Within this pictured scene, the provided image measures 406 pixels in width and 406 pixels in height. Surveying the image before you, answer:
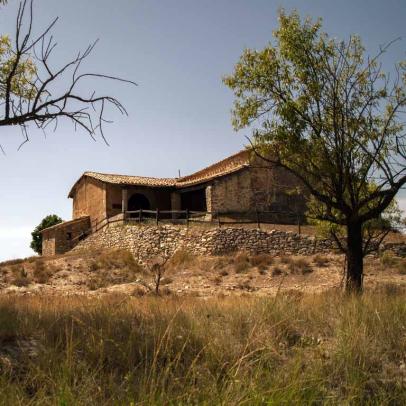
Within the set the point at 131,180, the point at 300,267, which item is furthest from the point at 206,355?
the point at 131,180

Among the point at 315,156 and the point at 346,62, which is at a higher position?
the point at 346,62

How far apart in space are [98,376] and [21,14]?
15.9ft

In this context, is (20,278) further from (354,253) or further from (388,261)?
(388,261)

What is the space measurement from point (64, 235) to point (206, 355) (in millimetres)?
31917

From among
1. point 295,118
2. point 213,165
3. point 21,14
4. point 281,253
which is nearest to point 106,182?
point 213,165

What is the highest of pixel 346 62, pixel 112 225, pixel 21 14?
pixel 346 62

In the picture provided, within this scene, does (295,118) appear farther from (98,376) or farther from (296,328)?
(98,376)

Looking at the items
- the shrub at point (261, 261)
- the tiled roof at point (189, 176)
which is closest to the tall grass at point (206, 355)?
the shrub at point (261, 261)

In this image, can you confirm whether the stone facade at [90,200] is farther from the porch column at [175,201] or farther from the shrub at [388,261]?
the shrub at [388,261]

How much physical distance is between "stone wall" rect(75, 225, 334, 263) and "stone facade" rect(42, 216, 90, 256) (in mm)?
6922

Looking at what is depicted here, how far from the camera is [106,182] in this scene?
33844 millimetres

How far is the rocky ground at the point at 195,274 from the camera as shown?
67.5 ft

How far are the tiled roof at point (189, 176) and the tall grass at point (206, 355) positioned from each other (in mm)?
24352

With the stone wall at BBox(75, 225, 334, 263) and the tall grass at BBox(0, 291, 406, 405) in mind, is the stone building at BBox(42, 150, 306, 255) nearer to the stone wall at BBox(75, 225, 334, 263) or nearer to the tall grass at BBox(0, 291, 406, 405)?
the stone wall at BBox(75, 225, 334, 263)
